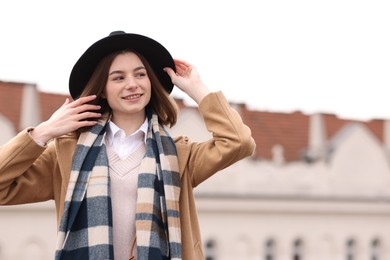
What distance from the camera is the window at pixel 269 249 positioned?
98.0ft

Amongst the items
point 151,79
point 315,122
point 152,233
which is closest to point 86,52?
point 151,79

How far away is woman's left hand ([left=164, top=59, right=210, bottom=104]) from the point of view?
339 cm

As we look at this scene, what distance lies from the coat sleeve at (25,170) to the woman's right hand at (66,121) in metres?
0.04

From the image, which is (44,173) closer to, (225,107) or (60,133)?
(60,133)

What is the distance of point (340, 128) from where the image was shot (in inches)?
1282

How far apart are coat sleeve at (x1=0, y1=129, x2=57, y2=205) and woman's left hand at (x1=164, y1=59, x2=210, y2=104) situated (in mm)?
511

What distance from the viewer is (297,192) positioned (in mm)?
29641

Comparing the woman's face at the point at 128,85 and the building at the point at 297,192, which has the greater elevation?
the woman's face at the point at 128,85

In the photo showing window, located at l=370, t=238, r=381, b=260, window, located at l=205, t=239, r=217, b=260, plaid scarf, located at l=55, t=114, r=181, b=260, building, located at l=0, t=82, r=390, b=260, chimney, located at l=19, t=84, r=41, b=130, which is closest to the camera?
plaid scarf, located at l=55, t=114, r=181, b=260

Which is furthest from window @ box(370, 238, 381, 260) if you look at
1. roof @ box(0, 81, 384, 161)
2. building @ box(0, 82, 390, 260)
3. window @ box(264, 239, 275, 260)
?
window @ box(264, 239, 275, 260)

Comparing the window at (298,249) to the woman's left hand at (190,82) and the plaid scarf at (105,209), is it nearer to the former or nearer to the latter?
the woman's left hand at (190,82)

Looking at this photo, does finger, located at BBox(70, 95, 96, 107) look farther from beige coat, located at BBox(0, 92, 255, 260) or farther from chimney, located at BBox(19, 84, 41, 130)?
chimney, located at BBox(19, 84, 41, 130)

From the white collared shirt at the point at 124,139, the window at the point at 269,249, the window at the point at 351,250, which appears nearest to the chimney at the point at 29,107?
the window at the point at 269,249

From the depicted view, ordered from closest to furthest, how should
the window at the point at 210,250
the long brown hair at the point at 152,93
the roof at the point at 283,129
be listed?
1. the long brown hair at the point at 152,93
2. the window at the point at 210,250
3. the roof at the point at 283,129
